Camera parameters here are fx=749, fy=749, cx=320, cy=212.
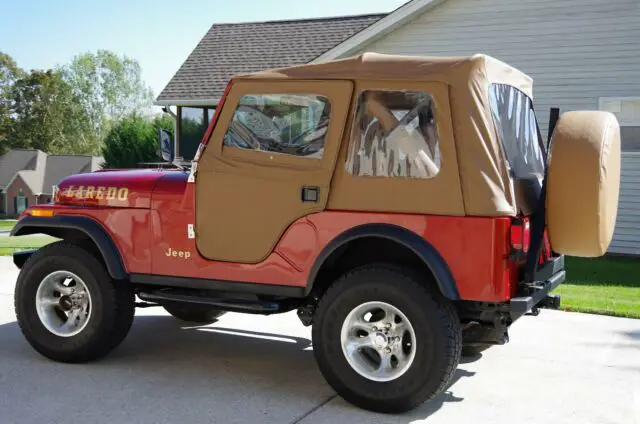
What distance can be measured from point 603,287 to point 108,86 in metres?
78.7

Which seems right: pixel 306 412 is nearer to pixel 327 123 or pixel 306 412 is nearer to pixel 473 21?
pixel 327 123

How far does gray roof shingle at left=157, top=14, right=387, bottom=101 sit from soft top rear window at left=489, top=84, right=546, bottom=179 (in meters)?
14.2

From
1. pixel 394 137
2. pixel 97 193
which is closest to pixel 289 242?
pixel 394 137

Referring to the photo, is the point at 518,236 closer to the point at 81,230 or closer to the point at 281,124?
the point at 281,124

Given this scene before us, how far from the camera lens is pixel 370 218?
470 centimetres

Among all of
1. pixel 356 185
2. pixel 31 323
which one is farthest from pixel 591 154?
pixel 31 323

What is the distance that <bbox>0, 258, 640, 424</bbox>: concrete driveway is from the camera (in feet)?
15.1

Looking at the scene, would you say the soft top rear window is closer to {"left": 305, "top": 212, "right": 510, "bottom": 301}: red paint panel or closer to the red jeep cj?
the red jeep cj

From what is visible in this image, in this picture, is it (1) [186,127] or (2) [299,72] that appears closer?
(2) [299,72]

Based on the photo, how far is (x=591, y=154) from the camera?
176 inches

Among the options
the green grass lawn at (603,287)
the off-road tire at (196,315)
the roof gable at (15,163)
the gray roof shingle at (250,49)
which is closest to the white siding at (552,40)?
the green grass lawn at (603,287)

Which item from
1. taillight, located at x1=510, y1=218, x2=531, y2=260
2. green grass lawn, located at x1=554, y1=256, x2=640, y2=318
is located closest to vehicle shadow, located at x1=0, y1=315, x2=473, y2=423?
taillight, located at x1=510, y1=218, x2=531, y2=260

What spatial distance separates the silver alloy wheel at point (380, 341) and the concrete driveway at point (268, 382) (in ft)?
0.91

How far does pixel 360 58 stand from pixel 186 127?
17506 mm
